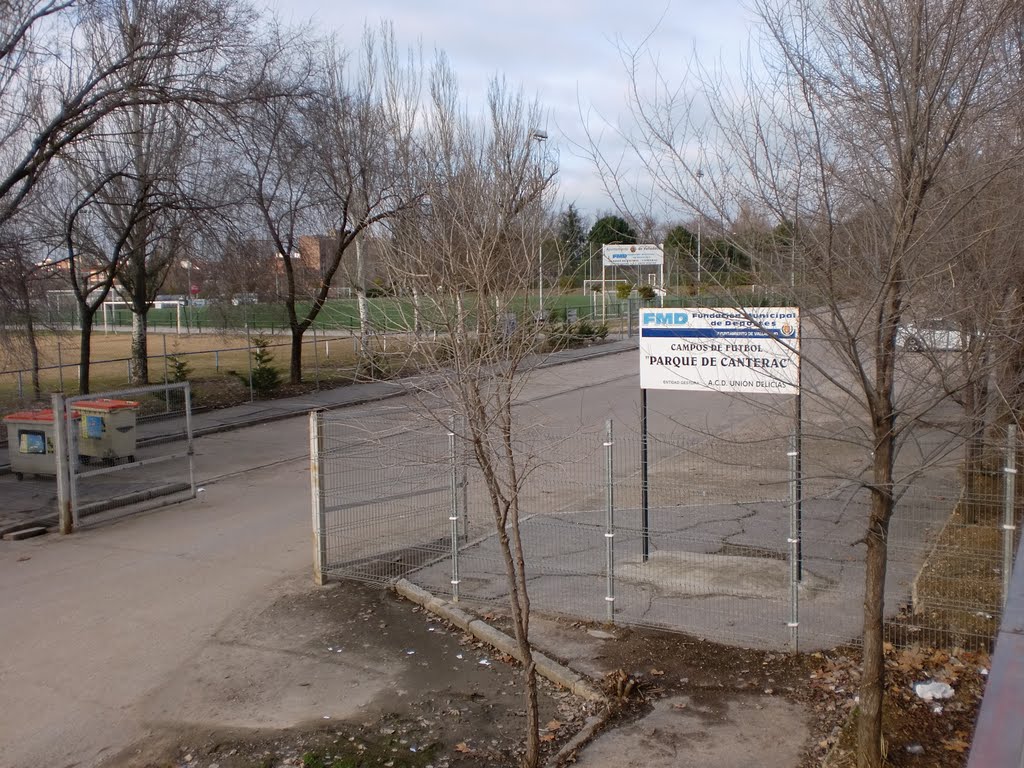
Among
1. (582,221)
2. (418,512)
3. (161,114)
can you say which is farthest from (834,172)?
(161,114)

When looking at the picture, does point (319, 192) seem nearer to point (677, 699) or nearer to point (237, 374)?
point (237, 374)

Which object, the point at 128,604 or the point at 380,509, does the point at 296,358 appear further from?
the point at 128,604

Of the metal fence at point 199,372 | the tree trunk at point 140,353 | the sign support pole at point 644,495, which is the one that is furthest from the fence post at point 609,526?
the tree trunk at point 140,353

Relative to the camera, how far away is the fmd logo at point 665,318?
28.4ft

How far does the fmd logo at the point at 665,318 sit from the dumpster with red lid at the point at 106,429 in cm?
857

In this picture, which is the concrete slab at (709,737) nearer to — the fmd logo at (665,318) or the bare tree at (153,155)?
the fmd logo at (665,318)

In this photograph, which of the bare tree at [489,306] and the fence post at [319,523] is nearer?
the bare tree at [489,306]

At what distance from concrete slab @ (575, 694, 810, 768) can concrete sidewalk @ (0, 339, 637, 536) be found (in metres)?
2.41

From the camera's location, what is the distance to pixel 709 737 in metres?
5.68

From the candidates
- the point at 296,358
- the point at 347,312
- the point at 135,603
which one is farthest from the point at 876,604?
the point at 296,358

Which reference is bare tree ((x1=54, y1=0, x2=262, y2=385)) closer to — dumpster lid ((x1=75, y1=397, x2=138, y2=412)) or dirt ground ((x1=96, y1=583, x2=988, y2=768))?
dumpster lid ((x1=75, y1=397, x2=138, y2=412))

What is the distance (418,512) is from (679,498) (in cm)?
351

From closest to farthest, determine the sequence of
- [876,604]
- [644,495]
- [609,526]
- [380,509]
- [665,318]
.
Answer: [876,604], [609,526], [644,495], [665,318], [380,509]

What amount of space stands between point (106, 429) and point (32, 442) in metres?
1.45
